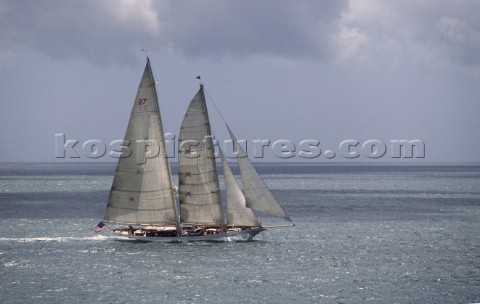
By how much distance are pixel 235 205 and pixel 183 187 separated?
177 inches

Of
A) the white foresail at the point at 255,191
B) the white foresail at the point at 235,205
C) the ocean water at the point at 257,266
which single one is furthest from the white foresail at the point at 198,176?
the ocean water at the point at 257,266

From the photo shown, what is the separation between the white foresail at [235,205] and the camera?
67438 mm

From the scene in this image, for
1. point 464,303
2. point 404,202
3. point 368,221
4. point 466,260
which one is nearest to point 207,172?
point 466,260

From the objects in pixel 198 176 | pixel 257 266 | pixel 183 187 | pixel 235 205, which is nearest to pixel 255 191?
pixel 235 205

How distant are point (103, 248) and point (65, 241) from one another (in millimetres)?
7196

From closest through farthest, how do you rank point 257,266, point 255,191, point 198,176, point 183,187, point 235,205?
1. point 257,266
2. point 255,191
3. point 235,205
4. point 198,176
5. point 183,187

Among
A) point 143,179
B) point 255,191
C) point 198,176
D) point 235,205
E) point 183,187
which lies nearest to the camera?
point 255,191

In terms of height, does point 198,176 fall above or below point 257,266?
above

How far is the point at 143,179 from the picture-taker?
68.8 meters

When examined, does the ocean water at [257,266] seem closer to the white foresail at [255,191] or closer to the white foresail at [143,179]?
the white foresail at [143,179]

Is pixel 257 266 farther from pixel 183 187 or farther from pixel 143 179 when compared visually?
pixel 143 179

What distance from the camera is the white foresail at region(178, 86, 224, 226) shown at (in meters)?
67.0

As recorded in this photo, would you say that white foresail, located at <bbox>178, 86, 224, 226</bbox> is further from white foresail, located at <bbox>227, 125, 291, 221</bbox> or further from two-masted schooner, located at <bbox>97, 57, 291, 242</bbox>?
white foresail, located at <bbox>227, 125, 291, 221</bbox>

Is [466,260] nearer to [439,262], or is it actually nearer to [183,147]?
[439,262]
